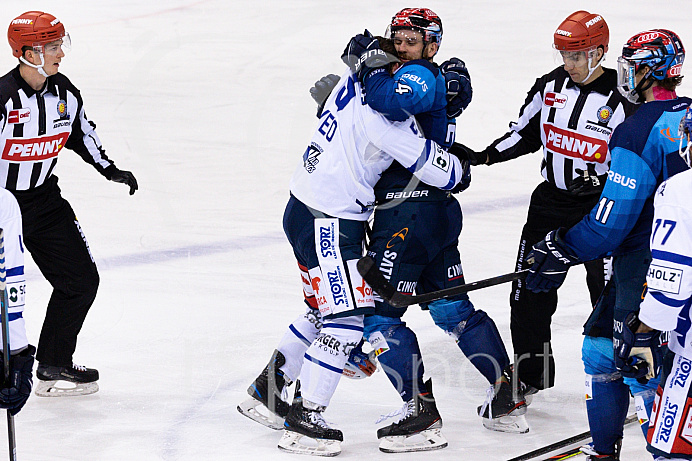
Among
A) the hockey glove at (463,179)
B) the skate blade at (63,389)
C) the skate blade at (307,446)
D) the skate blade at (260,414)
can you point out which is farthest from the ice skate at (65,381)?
the hockey glove at (463,179)

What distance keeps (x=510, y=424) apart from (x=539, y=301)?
549mm

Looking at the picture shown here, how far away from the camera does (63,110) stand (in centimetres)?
412

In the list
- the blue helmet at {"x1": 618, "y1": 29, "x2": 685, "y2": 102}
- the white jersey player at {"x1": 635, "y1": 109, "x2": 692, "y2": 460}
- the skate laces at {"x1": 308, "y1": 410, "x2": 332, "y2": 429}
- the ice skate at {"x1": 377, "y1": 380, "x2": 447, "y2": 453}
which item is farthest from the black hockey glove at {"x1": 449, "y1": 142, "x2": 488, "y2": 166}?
the white jersey player at {"x1": 635, "y1": 109, "x2": 692, "y2": 460}

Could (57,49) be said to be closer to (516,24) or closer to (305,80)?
(305,80)

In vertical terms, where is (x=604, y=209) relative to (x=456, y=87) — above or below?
below

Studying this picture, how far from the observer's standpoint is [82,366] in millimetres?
4145

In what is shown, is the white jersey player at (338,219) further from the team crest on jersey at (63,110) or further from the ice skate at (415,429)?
the team crest on jersey at (63,110)

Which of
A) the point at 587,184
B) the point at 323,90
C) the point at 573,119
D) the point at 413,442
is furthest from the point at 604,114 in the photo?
the point at 413,442

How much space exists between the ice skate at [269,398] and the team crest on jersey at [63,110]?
129 cm

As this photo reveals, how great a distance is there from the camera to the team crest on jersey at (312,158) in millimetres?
3586

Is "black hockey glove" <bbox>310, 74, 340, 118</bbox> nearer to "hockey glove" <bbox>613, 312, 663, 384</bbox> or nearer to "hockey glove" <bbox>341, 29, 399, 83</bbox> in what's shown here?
"hockey glove" <bbox>341, 29, 399, 83</bbox>

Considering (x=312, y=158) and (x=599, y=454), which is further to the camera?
(x=312, y=158)

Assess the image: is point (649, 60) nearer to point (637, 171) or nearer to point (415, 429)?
point (637, 171)

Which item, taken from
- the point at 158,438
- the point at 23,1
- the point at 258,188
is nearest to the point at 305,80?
the point at 258,188
